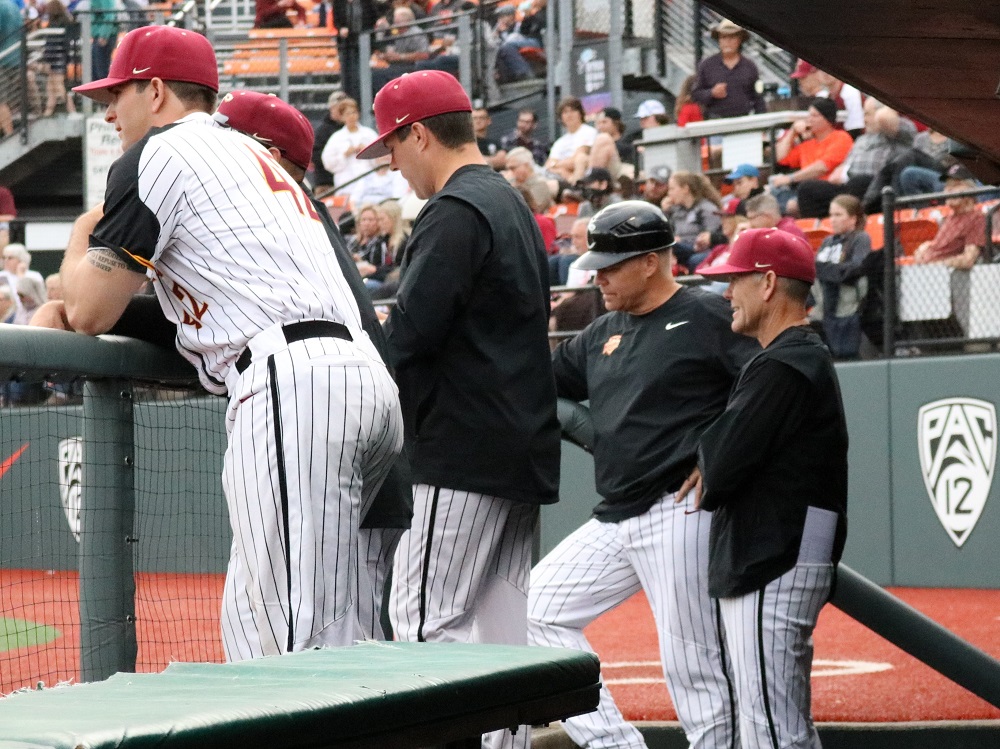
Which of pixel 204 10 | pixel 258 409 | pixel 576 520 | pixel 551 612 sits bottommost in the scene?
pixel 576 520

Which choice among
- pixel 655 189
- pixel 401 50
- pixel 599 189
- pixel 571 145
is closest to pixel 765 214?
pixel 655 189

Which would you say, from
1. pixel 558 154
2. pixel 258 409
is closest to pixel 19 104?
pixel 558 154

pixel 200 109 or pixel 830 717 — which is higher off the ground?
pixel 200 109

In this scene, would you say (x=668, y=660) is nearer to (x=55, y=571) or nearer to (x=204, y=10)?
(x=55, y=571)

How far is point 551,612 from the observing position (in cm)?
391

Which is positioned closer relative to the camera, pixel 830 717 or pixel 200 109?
pixel 200 109

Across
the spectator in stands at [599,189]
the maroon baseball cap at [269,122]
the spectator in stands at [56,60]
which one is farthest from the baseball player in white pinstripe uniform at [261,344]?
the spectator in stands at [56,60]

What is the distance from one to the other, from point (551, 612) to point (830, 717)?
1119 mm

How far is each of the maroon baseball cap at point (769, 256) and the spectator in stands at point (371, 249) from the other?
7.50 m

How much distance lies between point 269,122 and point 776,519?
1465 mm

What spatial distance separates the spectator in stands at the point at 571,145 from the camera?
12.4 m

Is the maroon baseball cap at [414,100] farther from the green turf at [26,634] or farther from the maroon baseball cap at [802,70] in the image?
the maroon baseball cap at [802,70]

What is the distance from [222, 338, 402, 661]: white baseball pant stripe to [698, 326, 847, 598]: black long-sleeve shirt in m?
1.06

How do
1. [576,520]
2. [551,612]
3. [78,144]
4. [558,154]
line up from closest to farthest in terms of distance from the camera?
1. [551,612]
2. [576,520]
3. [558,154]
4. [78,144]
